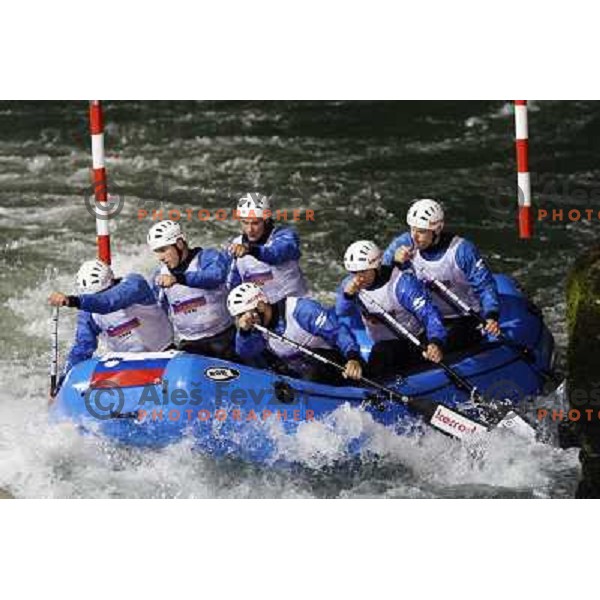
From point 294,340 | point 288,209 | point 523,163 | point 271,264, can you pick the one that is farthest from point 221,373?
point 288,209

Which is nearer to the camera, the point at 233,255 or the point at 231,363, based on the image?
the point at 231,363

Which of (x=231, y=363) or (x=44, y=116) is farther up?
(x=44, y=116)

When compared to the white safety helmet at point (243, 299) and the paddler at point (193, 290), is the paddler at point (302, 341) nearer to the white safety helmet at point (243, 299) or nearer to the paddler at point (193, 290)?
the white safety helmet at point (243, 299)

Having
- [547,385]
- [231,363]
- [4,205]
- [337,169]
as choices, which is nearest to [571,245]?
[547,385]

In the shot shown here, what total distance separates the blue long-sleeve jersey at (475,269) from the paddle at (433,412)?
0.51 meters

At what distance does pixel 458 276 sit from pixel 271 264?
0.74 m

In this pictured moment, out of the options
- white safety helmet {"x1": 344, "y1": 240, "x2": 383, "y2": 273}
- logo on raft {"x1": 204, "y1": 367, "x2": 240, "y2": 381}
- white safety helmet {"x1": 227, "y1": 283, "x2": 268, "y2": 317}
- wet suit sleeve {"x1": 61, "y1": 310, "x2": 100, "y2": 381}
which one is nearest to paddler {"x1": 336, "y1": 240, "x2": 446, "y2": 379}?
white safety helmet {"x1": 344, "y1": 240, "x2": 383, "y2": 273}

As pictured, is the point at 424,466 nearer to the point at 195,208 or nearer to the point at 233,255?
the point at 233,255

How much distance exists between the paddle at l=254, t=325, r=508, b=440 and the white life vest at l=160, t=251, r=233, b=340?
36 centimetres

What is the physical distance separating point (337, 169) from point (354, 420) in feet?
9.95

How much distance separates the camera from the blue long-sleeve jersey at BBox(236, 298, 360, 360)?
622 cm

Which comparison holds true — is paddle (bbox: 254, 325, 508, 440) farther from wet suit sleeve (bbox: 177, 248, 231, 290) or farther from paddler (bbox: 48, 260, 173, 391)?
paddler (bbox: 48, 260, 173, 391)

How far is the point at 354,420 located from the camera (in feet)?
20.2

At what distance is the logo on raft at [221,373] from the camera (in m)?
6.04
